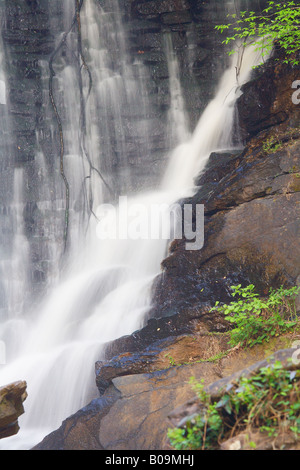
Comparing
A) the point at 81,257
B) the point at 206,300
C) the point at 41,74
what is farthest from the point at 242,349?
the point at 41,74

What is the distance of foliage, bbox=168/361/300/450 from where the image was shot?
3271mm

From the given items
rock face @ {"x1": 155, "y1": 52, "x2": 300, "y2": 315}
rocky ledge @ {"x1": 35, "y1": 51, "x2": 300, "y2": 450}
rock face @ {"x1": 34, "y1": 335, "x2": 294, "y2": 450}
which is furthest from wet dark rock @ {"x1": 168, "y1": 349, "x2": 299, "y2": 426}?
rock face @ {"x1": 155, "y1": 52, "x2": 300, "y2": 315}

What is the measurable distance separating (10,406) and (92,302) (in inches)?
151

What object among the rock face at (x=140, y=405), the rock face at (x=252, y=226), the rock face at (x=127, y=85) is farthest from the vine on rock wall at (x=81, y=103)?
the rock face at (x=140, y=405)

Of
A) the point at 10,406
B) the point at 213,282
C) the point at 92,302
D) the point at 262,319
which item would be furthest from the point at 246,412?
the point at 92,302

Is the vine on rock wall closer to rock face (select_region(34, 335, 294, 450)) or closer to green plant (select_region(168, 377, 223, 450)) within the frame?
rock face (select_region(34, 335, 294, 450))

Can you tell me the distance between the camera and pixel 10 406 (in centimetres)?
491

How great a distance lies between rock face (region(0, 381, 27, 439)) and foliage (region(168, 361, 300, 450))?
7.54ft

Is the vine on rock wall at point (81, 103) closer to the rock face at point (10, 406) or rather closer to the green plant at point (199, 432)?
the rock face at point (10, 406)

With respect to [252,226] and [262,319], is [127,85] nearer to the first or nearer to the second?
[252,226]
